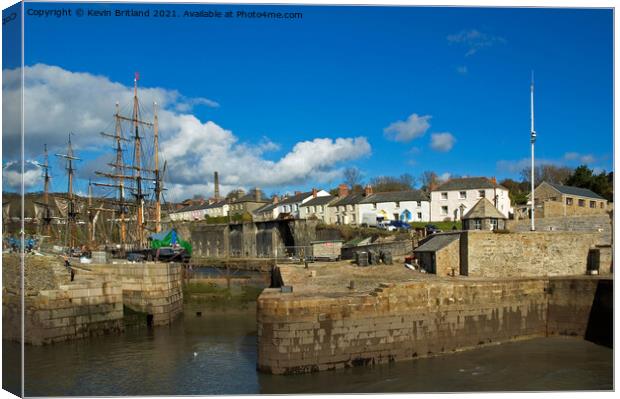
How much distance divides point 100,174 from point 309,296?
121 feet

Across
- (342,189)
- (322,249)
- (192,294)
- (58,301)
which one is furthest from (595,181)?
(58,301)

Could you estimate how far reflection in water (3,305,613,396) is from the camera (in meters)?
15.1

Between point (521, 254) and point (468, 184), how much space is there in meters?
36.7

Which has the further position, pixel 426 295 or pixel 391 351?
pixel 426 295

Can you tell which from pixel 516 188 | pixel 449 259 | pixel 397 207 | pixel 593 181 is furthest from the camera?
pixel 516 188

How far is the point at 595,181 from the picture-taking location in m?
50.7

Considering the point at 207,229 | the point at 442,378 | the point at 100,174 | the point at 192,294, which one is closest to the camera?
the point at 442,378

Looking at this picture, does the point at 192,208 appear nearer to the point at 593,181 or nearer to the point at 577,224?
the point at 593,181

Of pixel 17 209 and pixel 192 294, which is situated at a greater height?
pixel 17 209

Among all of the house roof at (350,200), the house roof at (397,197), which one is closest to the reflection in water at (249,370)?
the house roof at (397,197)

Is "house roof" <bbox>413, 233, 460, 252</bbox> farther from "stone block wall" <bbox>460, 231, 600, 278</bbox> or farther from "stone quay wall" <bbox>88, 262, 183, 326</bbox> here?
"stone quay wall" <bbox>88, 262, 183, 326</bbox>

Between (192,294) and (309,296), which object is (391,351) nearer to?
(309,296)

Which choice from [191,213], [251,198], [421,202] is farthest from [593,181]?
[191,213]

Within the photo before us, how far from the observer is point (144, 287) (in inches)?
1000
